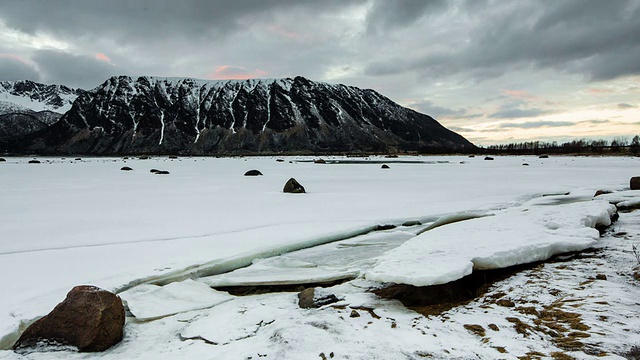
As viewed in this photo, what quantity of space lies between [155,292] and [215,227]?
146 inches

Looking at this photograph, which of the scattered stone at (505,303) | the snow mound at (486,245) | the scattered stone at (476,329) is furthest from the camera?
the snow mound at (486,245)

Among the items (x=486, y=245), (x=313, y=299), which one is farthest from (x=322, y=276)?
(x=486, y=245)

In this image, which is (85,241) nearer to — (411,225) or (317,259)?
(317,259)

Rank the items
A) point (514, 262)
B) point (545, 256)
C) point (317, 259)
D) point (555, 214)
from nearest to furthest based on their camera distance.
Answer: point (514, 262) → point (545, 256) → point (317, 259) → point (555, 214)

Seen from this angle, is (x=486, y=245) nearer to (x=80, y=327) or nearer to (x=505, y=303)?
(x=505, y=303)

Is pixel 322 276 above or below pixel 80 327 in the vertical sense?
below

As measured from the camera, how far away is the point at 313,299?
451cm

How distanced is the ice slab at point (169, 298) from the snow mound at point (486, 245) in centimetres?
210

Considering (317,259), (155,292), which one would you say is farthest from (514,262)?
(155,292)

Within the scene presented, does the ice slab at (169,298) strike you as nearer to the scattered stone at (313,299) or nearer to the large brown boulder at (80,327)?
the large brown boulder at (80,327)

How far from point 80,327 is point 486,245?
210 inches

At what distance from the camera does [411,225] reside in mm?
9086

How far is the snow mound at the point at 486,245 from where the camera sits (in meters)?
4.70

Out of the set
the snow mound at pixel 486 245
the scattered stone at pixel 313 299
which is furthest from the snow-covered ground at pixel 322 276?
the scattered stone at pixel 313 299
